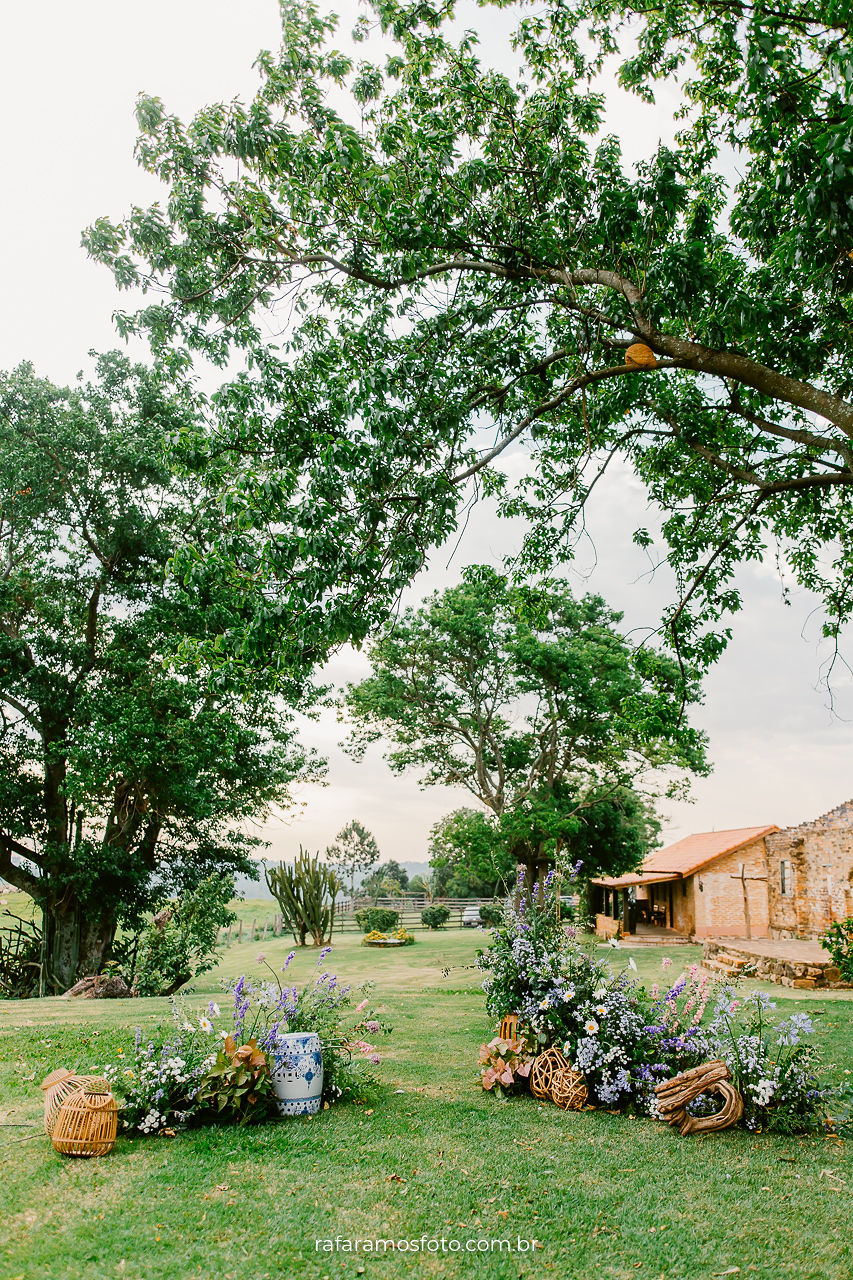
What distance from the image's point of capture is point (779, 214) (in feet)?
19.5

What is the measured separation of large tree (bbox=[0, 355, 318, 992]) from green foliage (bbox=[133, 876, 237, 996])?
4.83 feet

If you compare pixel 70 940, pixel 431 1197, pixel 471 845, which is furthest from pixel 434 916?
pixel 431 1197

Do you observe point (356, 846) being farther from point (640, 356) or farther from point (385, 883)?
point (640, 356)

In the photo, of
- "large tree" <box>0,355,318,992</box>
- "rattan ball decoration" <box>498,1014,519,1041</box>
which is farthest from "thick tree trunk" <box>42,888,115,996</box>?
"rattan ball decoration" <box>498,1014,519,1041</box>

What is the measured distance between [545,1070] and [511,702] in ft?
50.0

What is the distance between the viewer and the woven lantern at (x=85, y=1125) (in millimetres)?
4520

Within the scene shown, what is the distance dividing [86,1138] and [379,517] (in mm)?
4769

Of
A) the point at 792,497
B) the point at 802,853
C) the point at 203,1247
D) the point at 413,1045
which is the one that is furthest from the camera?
the point at 802,853

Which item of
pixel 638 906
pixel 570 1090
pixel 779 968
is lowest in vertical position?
pixel 638 906

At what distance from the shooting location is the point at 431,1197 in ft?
13.5

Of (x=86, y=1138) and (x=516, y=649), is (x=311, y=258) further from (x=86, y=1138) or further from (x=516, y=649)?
(x=516, y=649)

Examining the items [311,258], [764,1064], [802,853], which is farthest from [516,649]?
[764,1064]

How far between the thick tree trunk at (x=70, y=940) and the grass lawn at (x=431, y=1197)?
10442 millimetres

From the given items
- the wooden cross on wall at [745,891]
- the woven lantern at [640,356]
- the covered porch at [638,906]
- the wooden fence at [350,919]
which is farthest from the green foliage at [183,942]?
the wooden fence at [350,919]
